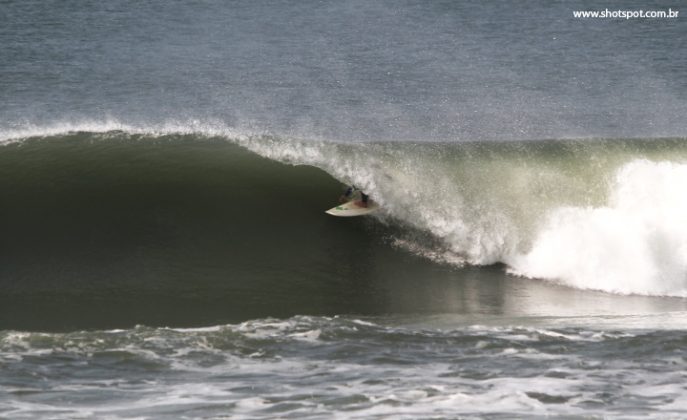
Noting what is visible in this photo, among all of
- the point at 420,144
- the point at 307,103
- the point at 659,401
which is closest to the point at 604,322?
the point at 659,401

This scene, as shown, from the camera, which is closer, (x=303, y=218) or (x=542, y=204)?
(x=303, y=218)

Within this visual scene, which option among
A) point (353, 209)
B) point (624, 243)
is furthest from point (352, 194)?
point (624, 243)

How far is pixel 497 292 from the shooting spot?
14.7 metres

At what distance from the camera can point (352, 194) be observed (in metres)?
16.8

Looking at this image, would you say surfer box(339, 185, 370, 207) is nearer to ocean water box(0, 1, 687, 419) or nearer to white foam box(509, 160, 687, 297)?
ocean water box(0, 1, 687, 419)

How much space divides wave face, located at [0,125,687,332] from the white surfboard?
150mm

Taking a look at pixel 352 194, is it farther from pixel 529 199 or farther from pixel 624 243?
pixel 624 243

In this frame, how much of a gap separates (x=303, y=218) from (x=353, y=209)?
0.75 m

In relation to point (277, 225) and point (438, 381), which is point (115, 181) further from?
point (438, 381)

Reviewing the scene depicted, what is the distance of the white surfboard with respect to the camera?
16375 millimetres

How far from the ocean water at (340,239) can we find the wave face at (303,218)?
4cm

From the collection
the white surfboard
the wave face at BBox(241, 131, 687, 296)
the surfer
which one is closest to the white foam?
the wave face at BBox(241, 131, 687, 296)

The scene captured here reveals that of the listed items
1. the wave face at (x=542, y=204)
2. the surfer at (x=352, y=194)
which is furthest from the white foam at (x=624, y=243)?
the surfer at (x=352, y=194)

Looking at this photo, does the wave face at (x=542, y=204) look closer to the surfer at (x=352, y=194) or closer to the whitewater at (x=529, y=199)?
the whitewater at (x=529, y=199)
